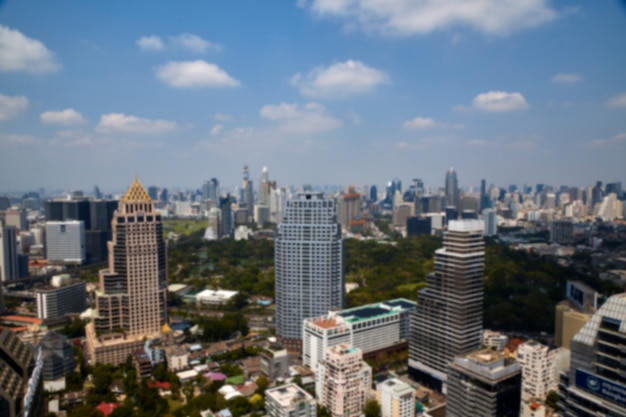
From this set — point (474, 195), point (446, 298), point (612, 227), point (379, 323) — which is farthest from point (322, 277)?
point (474, 195)

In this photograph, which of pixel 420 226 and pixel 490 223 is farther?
pixel 420 226

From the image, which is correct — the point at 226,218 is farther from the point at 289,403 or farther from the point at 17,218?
the point at 289,403

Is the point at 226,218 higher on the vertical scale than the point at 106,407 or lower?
higher

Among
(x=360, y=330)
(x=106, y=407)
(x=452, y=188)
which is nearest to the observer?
(x=106, y=407)

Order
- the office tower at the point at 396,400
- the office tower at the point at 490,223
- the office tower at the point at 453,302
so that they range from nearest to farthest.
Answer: the office tower at the point at 396,400
the office tower at the point at 453,302
the office tower at the point at 490,223

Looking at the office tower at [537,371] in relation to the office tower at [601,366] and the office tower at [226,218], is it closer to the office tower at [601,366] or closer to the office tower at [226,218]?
the office tower at [601,366]

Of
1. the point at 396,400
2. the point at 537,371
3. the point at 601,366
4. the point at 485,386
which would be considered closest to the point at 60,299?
the point at 396,400

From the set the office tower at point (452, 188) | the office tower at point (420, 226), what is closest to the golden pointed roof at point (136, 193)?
the office tower at point (420, 226)
